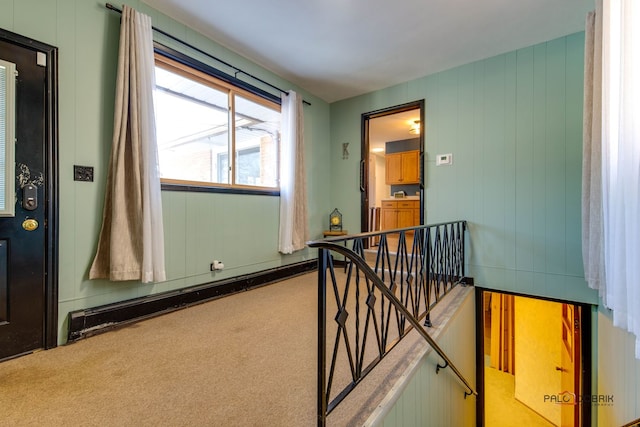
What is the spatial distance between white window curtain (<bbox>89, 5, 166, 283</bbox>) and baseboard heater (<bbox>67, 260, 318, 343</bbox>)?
240 mm

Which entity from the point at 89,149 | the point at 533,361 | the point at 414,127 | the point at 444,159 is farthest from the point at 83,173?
the point at 533,361

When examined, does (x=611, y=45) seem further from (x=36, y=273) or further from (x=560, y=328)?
(x=560, y=328)

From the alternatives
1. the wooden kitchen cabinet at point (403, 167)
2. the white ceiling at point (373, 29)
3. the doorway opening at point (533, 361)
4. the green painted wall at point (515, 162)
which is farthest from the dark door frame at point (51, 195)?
the wooden kitchen cabinet at point (403, 167)

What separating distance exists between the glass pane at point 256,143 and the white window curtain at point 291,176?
12 centimetres

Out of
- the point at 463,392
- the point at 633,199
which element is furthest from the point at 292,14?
the point at 463,392

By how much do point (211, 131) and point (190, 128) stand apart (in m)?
0.22

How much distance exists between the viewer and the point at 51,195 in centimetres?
178

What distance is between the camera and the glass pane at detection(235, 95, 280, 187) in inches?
121

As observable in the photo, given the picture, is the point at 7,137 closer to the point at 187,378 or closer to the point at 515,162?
the point at 187,378

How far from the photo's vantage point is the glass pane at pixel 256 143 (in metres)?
3.07

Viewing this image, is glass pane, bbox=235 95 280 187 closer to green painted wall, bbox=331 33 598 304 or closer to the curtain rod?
the curtain rod

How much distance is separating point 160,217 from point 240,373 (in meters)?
1.39

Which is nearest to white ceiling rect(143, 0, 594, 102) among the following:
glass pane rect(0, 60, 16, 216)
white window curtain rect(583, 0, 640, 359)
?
white window curtain rect(583, 0, 640, 359)

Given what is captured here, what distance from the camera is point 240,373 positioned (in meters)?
1.50
